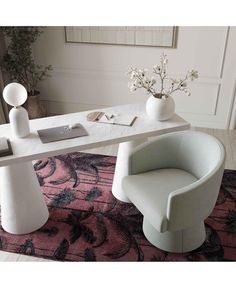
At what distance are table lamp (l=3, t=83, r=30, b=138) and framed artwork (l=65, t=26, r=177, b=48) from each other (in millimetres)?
1840

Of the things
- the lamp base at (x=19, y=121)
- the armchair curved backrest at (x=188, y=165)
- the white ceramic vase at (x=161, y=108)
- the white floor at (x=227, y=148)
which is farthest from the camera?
the white floor at (x=227, y=148)

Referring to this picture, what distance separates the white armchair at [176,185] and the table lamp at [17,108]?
0.74 meters

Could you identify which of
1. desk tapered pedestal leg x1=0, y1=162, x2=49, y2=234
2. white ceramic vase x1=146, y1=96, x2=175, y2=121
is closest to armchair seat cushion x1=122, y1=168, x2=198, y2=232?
white ceramic vase x1=146, y1=96, x2=175, y2=121

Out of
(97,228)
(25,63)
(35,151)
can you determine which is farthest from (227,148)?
(25,63)

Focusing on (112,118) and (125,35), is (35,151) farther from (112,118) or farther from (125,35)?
(125,35)

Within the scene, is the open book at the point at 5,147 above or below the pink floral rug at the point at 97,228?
above

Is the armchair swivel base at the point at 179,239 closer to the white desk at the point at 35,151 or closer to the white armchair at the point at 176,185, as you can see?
the white armchair at the point at 176,185

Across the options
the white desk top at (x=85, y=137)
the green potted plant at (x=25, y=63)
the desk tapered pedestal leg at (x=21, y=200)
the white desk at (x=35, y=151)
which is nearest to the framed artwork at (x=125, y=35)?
the green potted plant at (x=25, y=63)

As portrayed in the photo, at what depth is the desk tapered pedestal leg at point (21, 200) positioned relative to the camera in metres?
1.98

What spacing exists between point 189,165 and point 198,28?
1.83 meters

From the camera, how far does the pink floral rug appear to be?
199 cm

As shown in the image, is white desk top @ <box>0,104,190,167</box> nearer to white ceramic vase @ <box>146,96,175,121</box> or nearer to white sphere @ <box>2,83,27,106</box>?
white ceramic vase @ <box>146,96,175,121</box>

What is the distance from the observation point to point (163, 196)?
1850 millimetres
